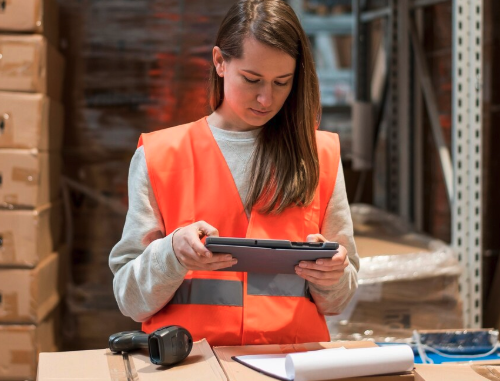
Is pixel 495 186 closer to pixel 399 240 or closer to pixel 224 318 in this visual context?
pixel 399 240

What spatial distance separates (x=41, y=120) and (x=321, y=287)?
1.70 metres

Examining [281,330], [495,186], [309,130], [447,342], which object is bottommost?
[447,342]

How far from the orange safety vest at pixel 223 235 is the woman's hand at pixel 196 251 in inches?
6.1

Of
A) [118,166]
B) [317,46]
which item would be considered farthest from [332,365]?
[317,46]

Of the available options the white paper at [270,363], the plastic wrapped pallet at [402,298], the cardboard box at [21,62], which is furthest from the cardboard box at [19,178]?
the white paper at [270,363]

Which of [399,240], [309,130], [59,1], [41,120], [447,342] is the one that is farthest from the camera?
[59,1]

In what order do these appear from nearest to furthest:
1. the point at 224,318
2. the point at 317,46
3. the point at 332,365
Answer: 1. the point at 332,365
2. the point at 224,318
3. the point at 317,46

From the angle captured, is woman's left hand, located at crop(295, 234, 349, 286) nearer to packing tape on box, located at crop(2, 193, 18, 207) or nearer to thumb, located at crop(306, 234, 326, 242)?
thumb, located at crop(306, 234, 326, 242)

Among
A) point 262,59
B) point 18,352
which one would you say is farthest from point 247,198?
point 18,352

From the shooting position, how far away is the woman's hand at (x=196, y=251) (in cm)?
140

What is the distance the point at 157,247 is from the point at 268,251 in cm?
28

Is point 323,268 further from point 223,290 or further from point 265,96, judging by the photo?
point 265,96

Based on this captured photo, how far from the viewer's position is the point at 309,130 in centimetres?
171

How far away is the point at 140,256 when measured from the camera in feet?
5.21
